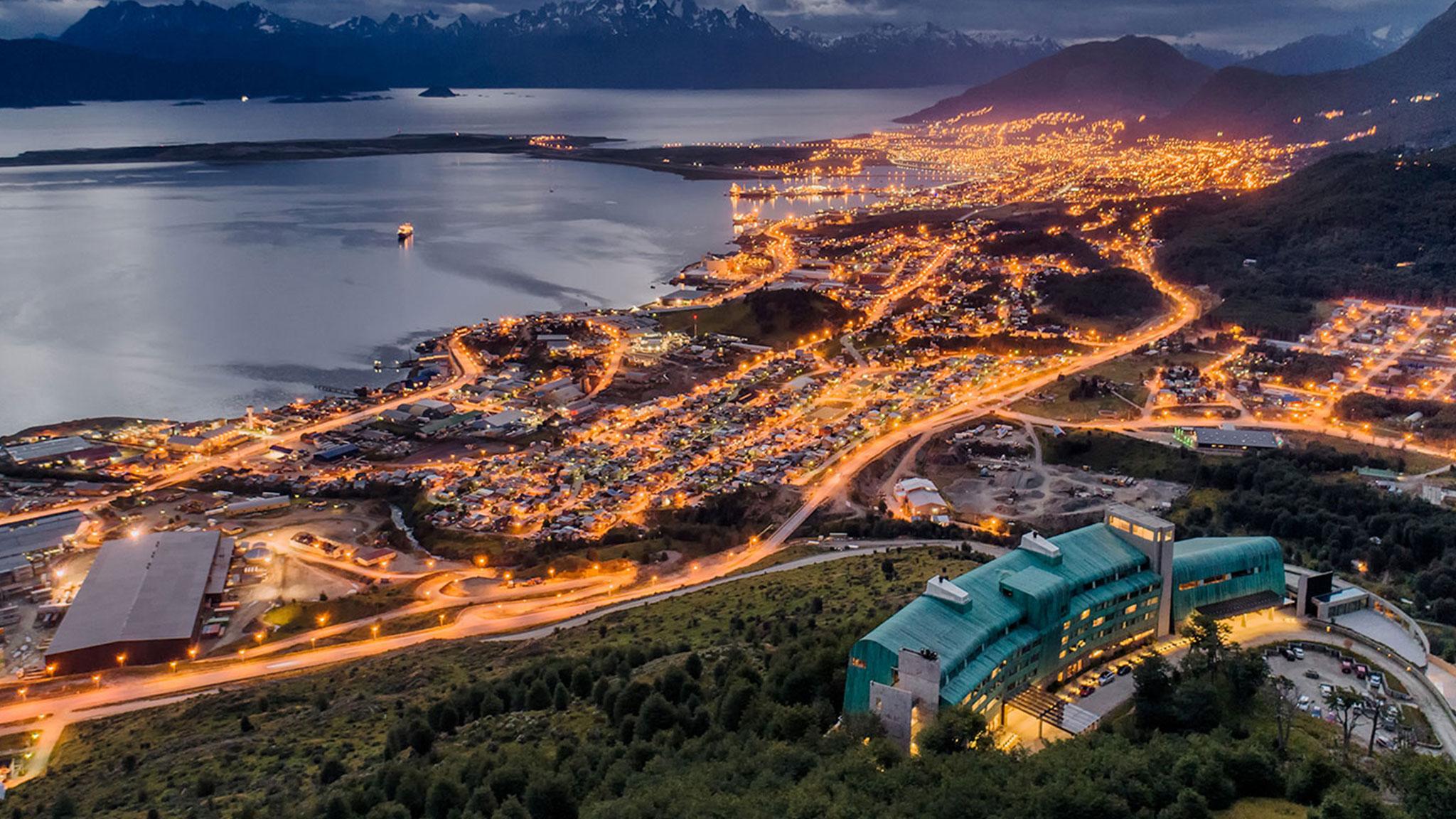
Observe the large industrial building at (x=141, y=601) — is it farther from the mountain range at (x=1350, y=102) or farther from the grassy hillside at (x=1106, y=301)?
the mountain range at (x=1350, y=102)

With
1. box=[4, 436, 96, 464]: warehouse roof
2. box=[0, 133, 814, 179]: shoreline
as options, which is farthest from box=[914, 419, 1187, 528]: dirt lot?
box=[0, 133, 814, 179]: shoreline

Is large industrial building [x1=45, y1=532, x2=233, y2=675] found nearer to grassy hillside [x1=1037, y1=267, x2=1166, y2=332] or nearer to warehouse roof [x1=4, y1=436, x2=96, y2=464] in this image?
warehouse roof [x1=4, y1=436, x2=96, y2=464]

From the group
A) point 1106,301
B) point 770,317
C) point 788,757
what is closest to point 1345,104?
point 1106,301

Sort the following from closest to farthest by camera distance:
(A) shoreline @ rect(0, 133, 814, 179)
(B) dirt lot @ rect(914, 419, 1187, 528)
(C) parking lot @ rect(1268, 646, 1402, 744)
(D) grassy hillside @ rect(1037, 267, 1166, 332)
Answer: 1. (C) parking lot @ rect(1268, 646, 1402, 744)
2. (B) dirt lot @ rect(914, 419, 1187, 528)
3. (D) grassy hillside @ rect(1037, 267, 1166, 332)
4. (A) shoreline @ rect(0, 133, 814, 179)

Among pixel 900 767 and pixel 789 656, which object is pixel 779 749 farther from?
pixel 789 656

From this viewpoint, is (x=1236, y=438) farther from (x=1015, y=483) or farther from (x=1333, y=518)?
(x=1333, y=518)

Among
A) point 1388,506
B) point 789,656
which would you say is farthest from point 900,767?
point 1388,506
